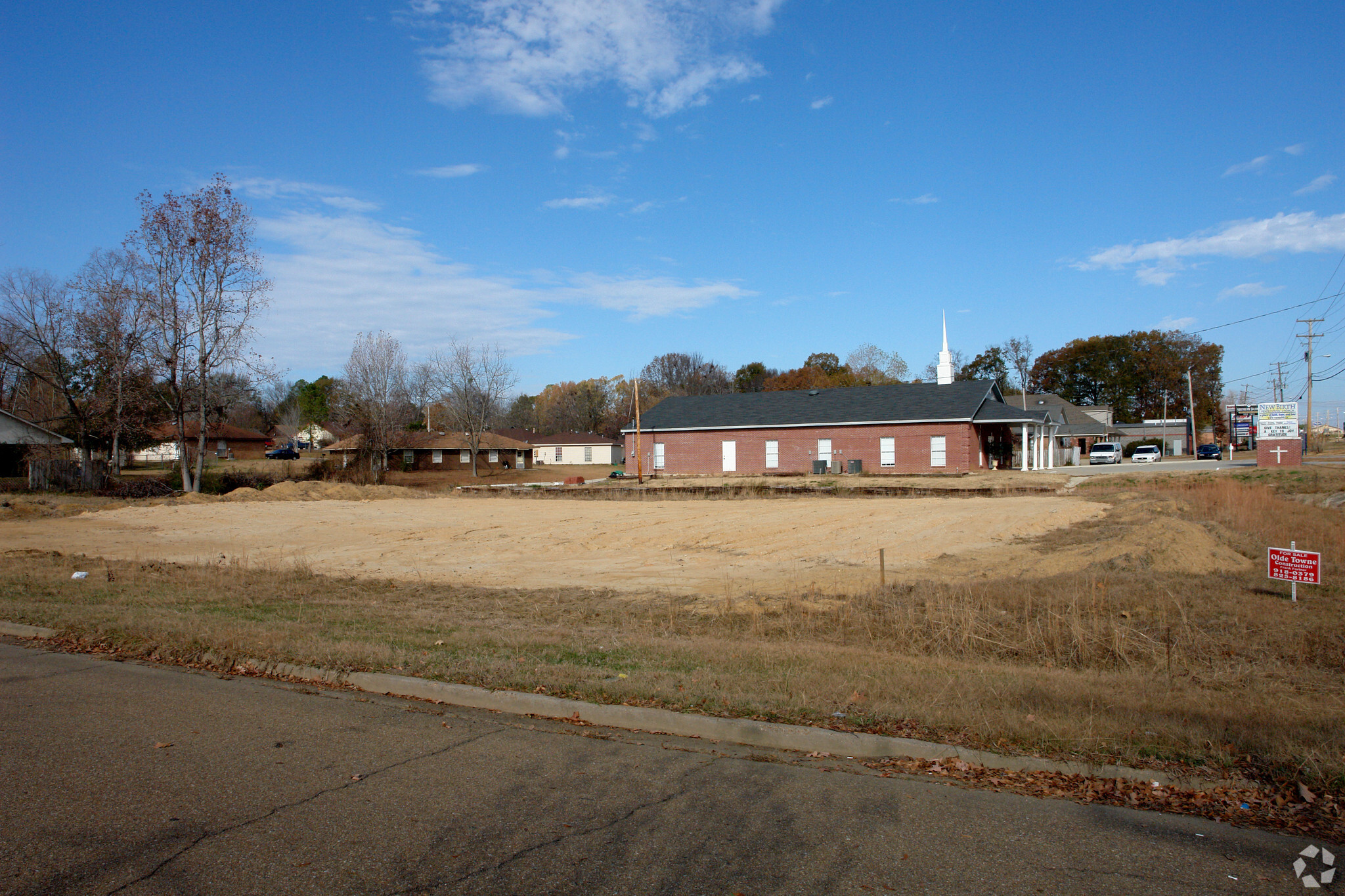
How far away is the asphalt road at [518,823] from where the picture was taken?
13.0ft

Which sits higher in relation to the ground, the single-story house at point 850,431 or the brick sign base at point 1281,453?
the single-story house at point 850,431

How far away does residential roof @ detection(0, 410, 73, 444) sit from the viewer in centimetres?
3934

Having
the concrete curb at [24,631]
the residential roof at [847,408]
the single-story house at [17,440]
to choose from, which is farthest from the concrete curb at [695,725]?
the residential roof at [847,408]

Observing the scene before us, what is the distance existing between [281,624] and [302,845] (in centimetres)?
628

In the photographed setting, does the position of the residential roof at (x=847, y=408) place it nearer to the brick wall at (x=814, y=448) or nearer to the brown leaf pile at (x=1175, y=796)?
the brick wall at (x=814, y=448)

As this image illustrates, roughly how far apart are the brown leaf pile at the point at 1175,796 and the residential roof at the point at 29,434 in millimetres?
A: 47590

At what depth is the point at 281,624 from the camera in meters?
9.89

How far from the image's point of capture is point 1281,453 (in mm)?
41562

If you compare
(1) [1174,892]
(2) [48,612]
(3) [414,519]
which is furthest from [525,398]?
(1) [1174,892]

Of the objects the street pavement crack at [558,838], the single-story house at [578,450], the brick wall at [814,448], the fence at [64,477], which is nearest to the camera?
the street pavement crack at [558,838]

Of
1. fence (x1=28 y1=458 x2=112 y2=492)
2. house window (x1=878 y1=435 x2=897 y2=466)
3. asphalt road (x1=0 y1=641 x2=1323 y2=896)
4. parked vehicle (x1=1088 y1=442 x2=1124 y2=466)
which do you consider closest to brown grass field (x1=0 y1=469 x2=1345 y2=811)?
asphalt road (x1=0 y1=641 x2=1323 y2=896)

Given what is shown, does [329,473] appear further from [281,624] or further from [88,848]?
[88,848]

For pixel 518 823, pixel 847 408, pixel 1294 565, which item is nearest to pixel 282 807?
pixel 518 823

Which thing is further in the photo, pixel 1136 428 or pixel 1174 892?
A: pixel 1136 428
